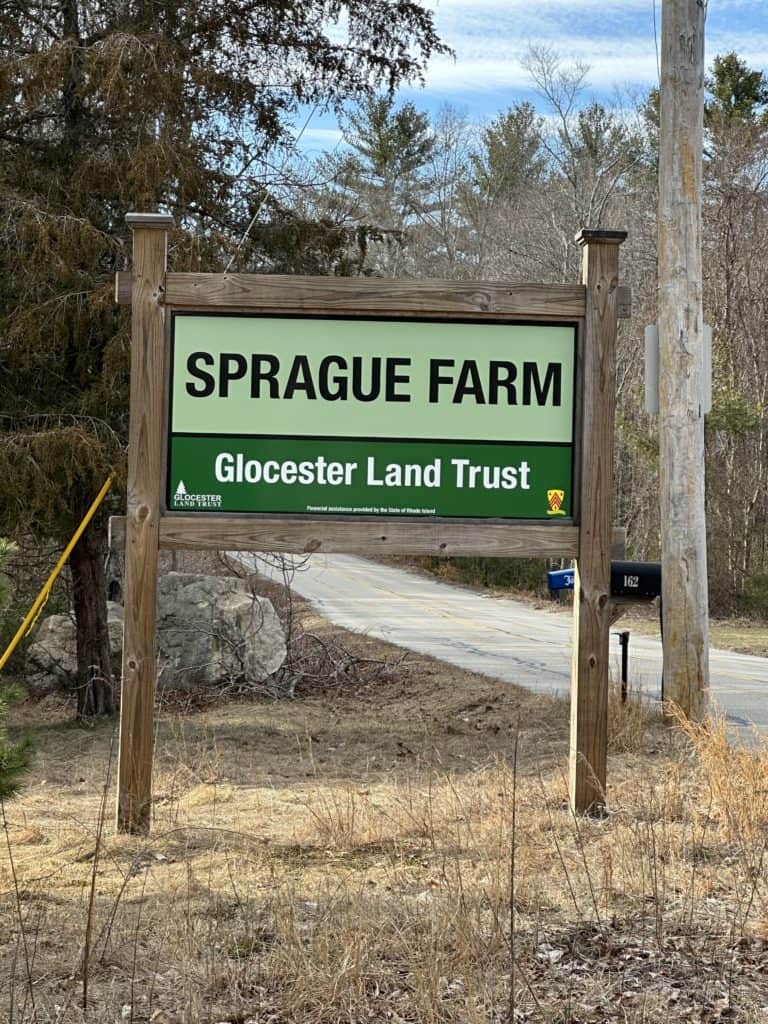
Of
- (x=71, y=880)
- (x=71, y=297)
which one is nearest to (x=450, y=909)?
(x=71, y=880)

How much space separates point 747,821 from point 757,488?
23241mm

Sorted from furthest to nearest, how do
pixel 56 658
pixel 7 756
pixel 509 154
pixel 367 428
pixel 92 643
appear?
pixel 509 154 → pixel 56 658 → pixel 92 643 → pixel 367 428 → pixel 7 756

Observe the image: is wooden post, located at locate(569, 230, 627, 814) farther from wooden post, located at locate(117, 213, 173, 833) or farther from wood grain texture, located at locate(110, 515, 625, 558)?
wooden post, located at locate(117, 213, 173, 833)

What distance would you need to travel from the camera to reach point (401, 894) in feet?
15.4

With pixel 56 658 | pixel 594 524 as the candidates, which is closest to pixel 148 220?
pixel 594 524

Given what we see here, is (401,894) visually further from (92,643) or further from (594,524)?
(92,643)

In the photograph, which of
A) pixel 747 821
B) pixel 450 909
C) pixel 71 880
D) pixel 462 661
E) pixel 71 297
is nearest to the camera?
pixel 450 909

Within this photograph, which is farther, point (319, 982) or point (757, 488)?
point (757, 488)

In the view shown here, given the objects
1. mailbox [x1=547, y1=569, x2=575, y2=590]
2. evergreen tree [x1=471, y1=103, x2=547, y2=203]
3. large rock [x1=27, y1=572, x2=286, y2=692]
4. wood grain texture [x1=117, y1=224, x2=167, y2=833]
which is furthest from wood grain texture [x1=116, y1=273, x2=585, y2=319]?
evergreen tree [x1=471, y1=103, x2=547, y2=203]

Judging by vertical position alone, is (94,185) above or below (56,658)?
above

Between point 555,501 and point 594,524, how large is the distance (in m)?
0.22

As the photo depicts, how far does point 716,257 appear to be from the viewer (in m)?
29.0

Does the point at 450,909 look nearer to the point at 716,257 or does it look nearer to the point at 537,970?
the point at 537,970

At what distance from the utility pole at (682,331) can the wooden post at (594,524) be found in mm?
3163
